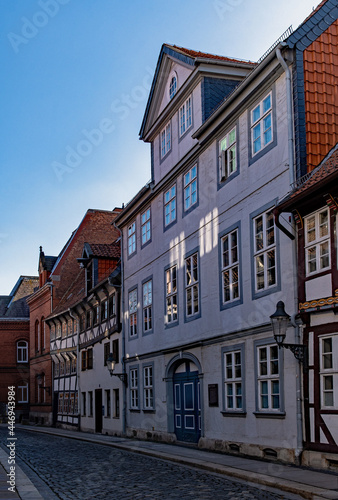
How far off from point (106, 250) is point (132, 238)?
7338 mm

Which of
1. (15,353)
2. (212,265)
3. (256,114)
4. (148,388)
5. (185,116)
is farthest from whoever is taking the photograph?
(15,353)

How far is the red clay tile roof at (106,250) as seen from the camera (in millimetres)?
36263

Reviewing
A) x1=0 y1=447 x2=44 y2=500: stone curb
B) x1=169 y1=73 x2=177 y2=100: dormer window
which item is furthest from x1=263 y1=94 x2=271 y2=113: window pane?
x1=0 y1=447 x2=44 y2=500: stone curb

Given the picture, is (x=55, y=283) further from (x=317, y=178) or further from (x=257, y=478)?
(x=257, y=478)

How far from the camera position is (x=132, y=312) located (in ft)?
94.9

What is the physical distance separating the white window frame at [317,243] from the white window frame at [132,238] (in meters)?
14.8

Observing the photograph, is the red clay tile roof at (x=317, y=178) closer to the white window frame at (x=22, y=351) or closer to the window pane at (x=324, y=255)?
the window pane at (x=324, y=255)

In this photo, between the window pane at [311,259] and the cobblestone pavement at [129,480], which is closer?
the cobblestone pavement at [129,480]

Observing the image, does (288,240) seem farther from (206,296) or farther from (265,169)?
(206,296)

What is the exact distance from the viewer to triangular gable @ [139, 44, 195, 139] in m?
23.3

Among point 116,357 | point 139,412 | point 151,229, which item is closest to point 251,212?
point 151,229

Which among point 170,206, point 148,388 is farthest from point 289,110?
point 148,388

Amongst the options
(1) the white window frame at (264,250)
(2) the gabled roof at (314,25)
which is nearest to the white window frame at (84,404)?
(1) the white window frame at (264,250)

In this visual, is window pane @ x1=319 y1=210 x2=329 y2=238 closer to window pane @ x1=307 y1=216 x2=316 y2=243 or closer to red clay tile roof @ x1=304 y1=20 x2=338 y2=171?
window pane @ x1=307 y1=216 x2=316 y2=243
